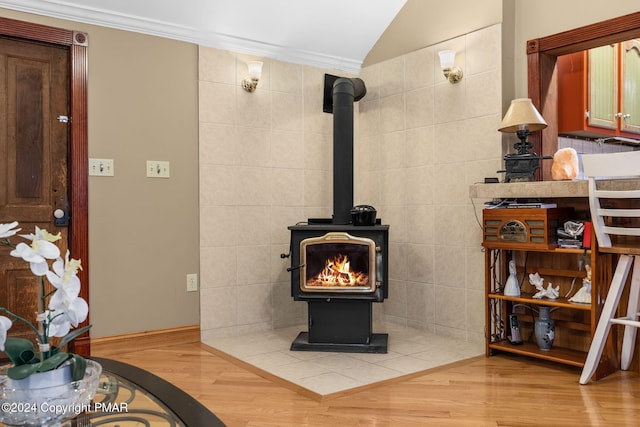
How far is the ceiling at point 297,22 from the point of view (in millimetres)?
3471

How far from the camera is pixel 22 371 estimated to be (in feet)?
3.60

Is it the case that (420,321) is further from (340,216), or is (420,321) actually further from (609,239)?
(609,239)

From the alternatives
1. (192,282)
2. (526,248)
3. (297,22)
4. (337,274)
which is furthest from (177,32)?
(526,248)

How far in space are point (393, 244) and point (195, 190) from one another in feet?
5.11

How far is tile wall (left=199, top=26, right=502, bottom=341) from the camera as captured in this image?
3.72 metres

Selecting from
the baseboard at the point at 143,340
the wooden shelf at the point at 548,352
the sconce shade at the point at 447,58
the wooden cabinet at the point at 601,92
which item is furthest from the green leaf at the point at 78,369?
the wooden cabinet at the point at 601,92

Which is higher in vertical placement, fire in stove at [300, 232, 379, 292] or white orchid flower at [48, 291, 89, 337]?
white orchid flower at [48, 291, 89, 337]

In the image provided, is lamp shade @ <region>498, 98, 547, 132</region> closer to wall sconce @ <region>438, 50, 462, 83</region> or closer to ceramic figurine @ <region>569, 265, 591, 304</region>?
wall sconce @ <region>438, 50, 462, 83</region>

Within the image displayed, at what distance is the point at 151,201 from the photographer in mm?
3666

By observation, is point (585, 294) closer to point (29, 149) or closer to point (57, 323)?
point (57, 323)

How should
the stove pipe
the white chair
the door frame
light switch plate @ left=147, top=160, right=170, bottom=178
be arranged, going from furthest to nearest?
1. the stove pipe
2. light switch plate @ left=147, top=160, right=170, bottom=178
3. the door frame
4. the white chair

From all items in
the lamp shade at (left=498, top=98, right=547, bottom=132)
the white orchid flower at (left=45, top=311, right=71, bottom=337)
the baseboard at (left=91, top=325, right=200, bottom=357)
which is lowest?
the baseboard at (left=91, top=325, right=200, bottom=357)

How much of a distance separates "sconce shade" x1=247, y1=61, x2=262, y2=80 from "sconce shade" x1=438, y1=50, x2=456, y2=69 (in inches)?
50.1

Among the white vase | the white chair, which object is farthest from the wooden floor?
the white vase
